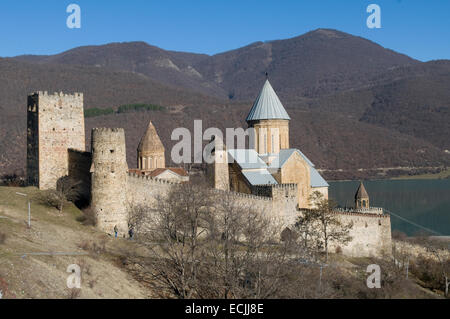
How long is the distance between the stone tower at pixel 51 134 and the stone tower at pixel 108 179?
143 inches

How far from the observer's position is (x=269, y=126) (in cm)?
3338

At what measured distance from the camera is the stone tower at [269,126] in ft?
108

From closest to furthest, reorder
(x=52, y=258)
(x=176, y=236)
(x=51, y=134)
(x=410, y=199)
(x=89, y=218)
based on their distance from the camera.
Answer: (x=52, y=258) < (x=176, y=236) < (x=89, y=218) < (x=51, y=134) < (x=410, y=199)

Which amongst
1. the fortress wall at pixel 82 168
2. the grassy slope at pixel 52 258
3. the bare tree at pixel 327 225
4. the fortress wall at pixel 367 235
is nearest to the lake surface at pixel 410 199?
the fortress wall at pixel 367 235

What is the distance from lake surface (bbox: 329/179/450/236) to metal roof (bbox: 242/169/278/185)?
18.8 metres

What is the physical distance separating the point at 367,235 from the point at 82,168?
1473 centimetres

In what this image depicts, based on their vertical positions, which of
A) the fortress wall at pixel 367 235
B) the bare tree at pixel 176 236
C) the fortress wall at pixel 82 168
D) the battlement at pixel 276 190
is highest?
the fortress wall at pixel 82 168

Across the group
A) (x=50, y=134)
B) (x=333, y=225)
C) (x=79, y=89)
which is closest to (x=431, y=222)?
(x=333, y=225)

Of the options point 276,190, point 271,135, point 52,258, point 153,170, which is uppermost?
point 271,135

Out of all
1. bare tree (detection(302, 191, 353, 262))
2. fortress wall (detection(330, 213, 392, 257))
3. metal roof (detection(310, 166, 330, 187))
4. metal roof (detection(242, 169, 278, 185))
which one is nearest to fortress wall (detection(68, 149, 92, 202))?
metal roof (detection(242, 169, 278, 185))

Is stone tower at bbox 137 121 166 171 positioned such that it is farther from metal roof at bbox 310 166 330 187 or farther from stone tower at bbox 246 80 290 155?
metal roof at bbox 310 166 330 187

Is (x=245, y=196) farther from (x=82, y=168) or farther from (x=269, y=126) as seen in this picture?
(x=269, y=126)

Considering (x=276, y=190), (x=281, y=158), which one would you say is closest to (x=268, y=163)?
(x=281, y=158)

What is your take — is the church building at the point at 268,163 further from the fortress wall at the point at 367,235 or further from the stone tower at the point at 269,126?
the fortress wall at the point at 367,235
